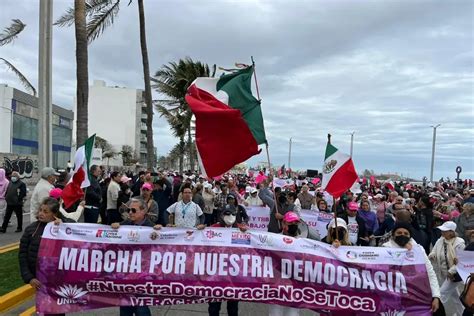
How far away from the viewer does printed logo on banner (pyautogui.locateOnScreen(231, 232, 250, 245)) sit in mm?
4789

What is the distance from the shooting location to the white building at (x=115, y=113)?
92438mm

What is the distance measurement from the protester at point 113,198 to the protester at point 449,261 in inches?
302

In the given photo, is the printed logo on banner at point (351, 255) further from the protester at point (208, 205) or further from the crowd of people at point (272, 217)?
the protester at point (208, 205)

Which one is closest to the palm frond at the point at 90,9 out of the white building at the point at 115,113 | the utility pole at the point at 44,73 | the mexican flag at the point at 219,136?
the utility pole at the point at 44,73

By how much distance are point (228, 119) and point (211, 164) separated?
64 centimetres

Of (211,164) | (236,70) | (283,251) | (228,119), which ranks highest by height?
(236,70)

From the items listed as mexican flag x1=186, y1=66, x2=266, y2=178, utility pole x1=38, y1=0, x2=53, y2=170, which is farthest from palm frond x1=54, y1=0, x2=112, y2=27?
mexican flag x1=186, y1=66, x2=266, y2=178

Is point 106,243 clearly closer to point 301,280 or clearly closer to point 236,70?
point 301,280

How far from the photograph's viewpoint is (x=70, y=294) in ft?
15.1

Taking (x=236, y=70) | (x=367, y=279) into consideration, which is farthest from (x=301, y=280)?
(x=236, y=70)

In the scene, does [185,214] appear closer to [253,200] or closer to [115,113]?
[253,200]

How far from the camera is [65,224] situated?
4801 millimetres

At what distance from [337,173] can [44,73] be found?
8.59m

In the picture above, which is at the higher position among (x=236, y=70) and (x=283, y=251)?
(x=236, y=70)
